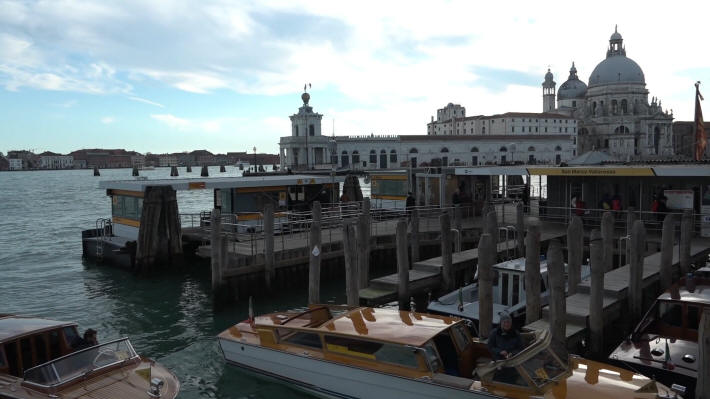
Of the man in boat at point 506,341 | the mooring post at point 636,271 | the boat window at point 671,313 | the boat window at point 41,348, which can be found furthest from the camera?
the mooring post at point 636,271

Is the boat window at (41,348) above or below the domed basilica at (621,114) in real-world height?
below

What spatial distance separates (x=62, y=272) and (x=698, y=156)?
101 feet

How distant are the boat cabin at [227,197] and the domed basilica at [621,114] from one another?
341 feet

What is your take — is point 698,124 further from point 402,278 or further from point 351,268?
point 351,268

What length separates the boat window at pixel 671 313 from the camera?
11.9 metres

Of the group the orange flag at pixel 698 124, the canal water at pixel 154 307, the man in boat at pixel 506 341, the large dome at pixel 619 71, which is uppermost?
the large dome at pixel 619 71

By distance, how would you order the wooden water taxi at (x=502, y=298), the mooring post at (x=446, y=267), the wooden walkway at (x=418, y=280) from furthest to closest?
the mooring post at (x=446, y=267) < the wooden walkway at (x=418, y=280) < the wooden water taxi at (x=502, y=298)

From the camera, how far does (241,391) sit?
12.0 m

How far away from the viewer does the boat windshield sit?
→ 887 cm

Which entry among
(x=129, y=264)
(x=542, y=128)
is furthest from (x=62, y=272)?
(x=542, y=128)

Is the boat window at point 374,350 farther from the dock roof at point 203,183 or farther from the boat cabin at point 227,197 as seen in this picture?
the dock roof at point 203,183

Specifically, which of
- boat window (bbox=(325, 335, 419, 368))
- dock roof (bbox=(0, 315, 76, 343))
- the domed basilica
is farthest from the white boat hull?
the domed basilica

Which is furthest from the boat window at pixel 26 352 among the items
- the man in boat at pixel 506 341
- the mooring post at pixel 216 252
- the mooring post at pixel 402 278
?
the mooring post at pixel 402 278

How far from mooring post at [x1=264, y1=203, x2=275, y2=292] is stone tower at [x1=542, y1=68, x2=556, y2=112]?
148383mm
